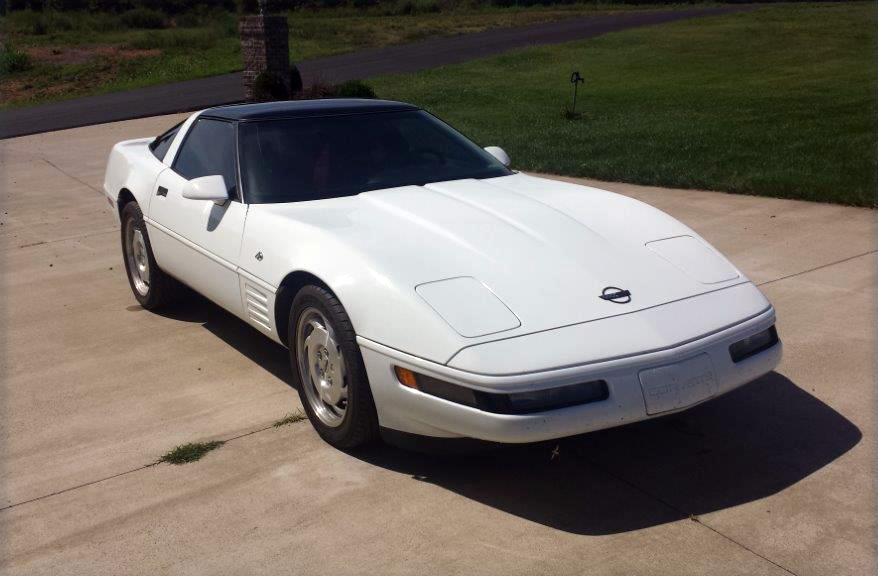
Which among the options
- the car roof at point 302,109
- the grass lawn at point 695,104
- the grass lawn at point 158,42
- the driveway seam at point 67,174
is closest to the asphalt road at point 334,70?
the grass lawn at point 158,42

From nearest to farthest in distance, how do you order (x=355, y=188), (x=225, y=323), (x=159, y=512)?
(x=159, y=512)
(x=355, y=188)
(x=225, y=323)

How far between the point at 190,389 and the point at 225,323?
3.61 feet

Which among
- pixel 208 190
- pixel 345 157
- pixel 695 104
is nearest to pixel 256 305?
pixel 208 190

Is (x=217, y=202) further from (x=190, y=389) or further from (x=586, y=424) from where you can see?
(x=586, y=424)

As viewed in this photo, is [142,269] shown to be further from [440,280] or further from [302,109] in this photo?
[440,280]

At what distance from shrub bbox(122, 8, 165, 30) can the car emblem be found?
45.3 m

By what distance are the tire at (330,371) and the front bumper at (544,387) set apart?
9 centimetres

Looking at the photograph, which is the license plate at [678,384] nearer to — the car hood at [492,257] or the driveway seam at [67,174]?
the car hood at [492,257]

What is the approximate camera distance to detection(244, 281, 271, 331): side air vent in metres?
4.65

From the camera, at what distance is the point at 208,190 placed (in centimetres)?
496

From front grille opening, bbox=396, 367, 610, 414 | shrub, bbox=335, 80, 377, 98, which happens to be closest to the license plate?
front grille opening, bbox=396, 367, 610, 414

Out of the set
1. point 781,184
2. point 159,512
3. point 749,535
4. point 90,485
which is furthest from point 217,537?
point 781,184

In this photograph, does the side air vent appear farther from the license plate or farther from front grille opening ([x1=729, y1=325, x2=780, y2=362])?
front grille opening ([x1=729, y1=325, x2=780, y2=362])

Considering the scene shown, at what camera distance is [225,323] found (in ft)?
20.0
